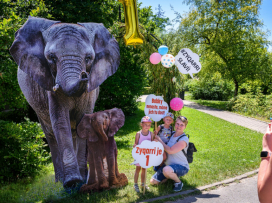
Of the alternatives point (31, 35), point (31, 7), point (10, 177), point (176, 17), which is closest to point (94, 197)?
point (10, 177)

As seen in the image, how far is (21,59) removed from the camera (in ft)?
11.6

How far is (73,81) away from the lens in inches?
122

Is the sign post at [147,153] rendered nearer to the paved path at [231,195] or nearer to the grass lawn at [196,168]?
the grass lawn at [196,168]

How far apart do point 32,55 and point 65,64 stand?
0.68 metres

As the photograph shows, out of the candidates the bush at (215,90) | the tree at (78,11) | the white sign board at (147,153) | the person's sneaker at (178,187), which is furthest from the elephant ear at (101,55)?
the bush at (215,90)

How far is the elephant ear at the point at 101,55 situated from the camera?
12.3ft

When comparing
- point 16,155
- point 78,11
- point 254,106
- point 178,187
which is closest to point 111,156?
point 178,187

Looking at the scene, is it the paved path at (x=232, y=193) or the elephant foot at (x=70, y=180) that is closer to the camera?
the elephant foot at (x=70, y=180)

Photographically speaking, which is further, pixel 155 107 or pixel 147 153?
pixel 155 107

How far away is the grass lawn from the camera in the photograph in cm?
407

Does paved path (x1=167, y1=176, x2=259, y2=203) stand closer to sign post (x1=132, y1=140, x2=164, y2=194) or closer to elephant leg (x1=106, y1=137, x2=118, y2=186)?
sign post (x1=132, y1=140, x2=164, y2=194)

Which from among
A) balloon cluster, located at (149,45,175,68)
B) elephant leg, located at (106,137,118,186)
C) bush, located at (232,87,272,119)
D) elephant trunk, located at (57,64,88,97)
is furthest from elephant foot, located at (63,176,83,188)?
bush, located at (232,87,272,119)

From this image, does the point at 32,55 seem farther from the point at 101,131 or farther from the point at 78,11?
the point at 78,11

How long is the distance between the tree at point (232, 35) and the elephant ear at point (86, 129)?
14.6 m
